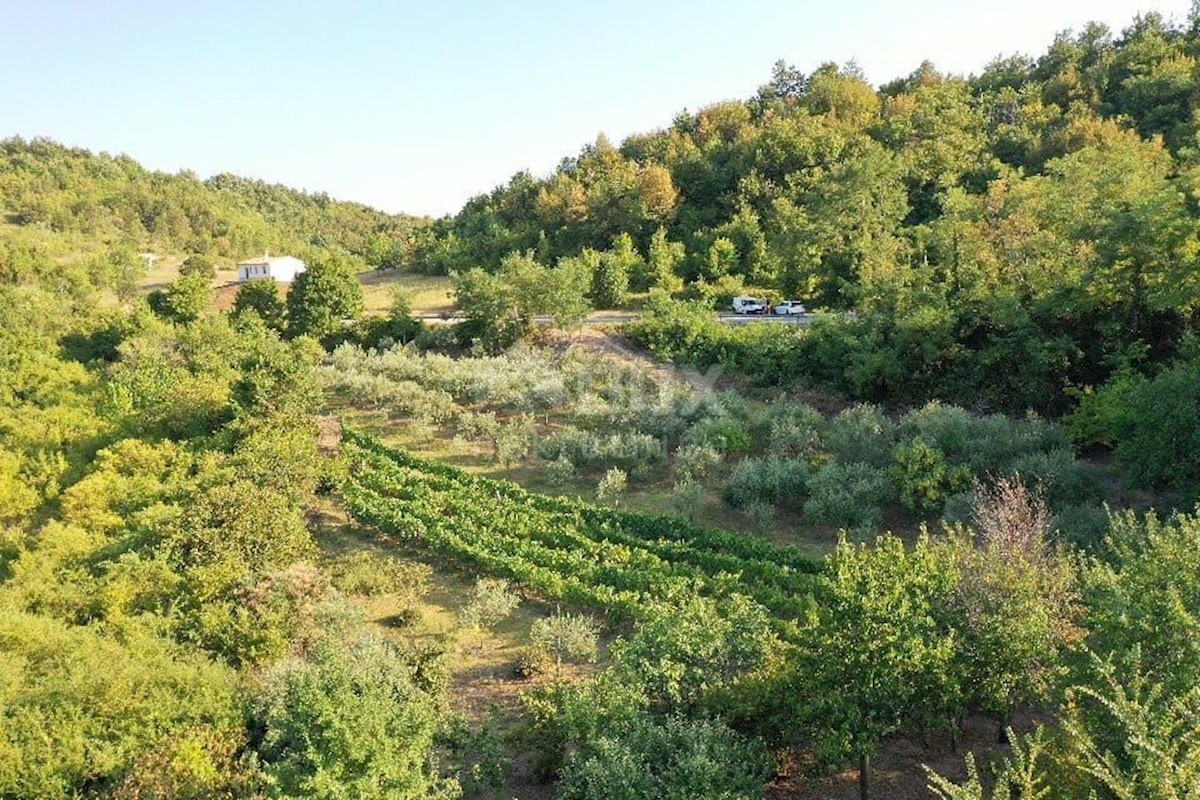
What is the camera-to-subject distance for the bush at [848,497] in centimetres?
2103

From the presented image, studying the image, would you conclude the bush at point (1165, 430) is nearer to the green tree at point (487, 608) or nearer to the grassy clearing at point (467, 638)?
the grassy clearing at point (467, 638)

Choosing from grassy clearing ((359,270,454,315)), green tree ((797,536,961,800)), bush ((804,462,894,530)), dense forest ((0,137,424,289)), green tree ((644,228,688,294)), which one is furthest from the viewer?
dense forest ((0,137,424,289))

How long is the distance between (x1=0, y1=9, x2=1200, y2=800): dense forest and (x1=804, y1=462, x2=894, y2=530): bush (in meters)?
0.13

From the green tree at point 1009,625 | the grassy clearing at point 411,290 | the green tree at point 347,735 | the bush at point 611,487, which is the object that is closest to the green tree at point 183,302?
the grassy clearing at point 411,290

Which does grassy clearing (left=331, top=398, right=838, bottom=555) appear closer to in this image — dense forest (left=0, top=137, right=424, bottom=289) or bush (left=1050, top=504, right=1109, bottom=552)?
bush (left=1050, top=504, right=1109, bottom=552)

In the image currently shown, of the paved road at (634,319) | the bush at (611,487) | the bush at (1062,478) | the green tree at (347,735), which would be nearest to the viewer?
the green tree at (347,735)

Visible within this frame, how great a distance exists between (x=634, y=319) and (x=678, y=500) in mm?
19751

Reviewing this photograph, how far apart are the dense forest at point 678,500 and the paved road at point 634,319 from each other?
69.8 inches

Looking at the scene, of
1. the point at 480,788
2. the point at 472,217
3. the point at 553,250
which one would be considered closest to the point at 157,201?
the point at 472,217

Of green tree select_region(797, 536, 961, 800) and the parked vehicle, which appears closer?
green tree select_region(797, 536, 961, 800)

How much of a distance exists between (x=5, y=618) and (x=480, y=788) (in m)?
9.92

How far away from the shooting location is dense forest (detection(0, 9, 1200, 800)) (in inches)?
427

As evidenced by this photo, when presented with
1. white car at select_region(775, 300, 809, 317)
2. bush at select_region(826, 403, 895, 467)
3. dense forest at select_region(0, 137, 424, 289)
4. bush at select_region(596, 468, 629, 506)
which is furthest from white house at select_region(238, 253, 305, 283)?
bush at select_region(826, 403, 895, 467)

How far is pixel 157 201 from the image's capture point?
94.5 metres
